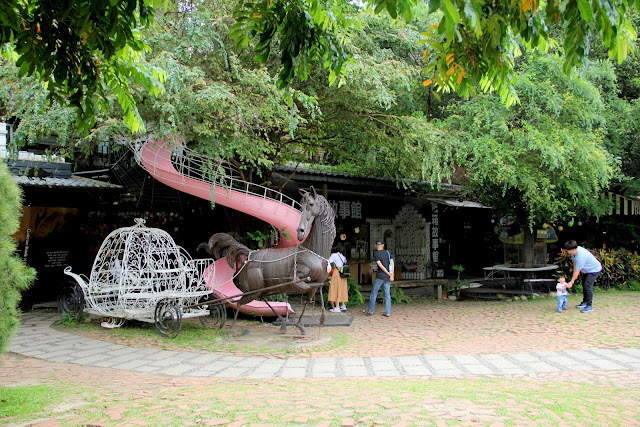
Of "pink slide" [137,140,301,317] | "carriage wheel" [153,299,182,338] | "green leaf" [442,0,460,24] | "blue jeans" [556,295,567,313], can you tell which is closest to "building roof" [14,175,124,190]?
"pink slide" [137,140,301,317]

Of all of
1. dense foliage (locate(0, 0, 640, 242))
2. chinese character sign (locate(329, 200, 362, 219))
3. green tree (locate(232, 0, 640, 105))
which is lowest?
chinese character sign (locate(329, 200, 362, 219))

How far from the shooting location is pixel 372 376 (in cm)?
617

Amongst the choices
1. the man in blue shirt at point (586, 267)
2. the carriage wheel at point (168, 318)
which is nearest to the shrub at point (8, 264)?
the carriage wheel at point (168, 318)

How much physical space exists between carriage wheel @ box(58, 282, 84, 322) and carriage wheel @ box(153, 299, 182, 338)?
78.4 inches

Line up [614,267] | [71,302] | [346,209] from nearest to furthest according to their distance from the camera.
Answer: [71,302], [614,267], [346,209]

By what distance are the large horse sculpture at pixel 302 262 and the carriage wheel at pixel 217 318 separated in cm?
84

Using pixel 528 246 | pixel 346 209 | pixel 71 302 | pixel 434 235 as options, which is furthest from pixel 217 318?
pixel 528 246

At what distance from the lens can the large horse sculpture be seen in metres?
8.11

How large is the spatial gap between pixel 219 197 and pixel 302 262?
2429mm

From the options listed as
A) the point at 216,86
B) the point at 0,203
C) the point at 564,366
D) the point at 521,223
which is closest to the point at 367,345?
the point at 564,366

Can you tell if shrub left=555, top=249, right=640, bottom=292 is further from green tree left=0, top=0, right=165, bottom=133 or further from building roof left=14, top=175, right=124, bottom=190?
green tree left=0, top=0, right=165, bottom=133

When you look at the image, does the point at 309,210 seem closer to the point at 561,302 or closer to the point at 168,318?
the point at 168,318

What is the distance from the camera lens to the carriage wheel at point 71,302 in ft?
31.1

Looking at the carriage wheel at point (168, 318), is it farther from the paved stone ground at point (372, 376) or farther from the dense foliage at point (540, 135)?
the dense foliage at point (540, 135)
